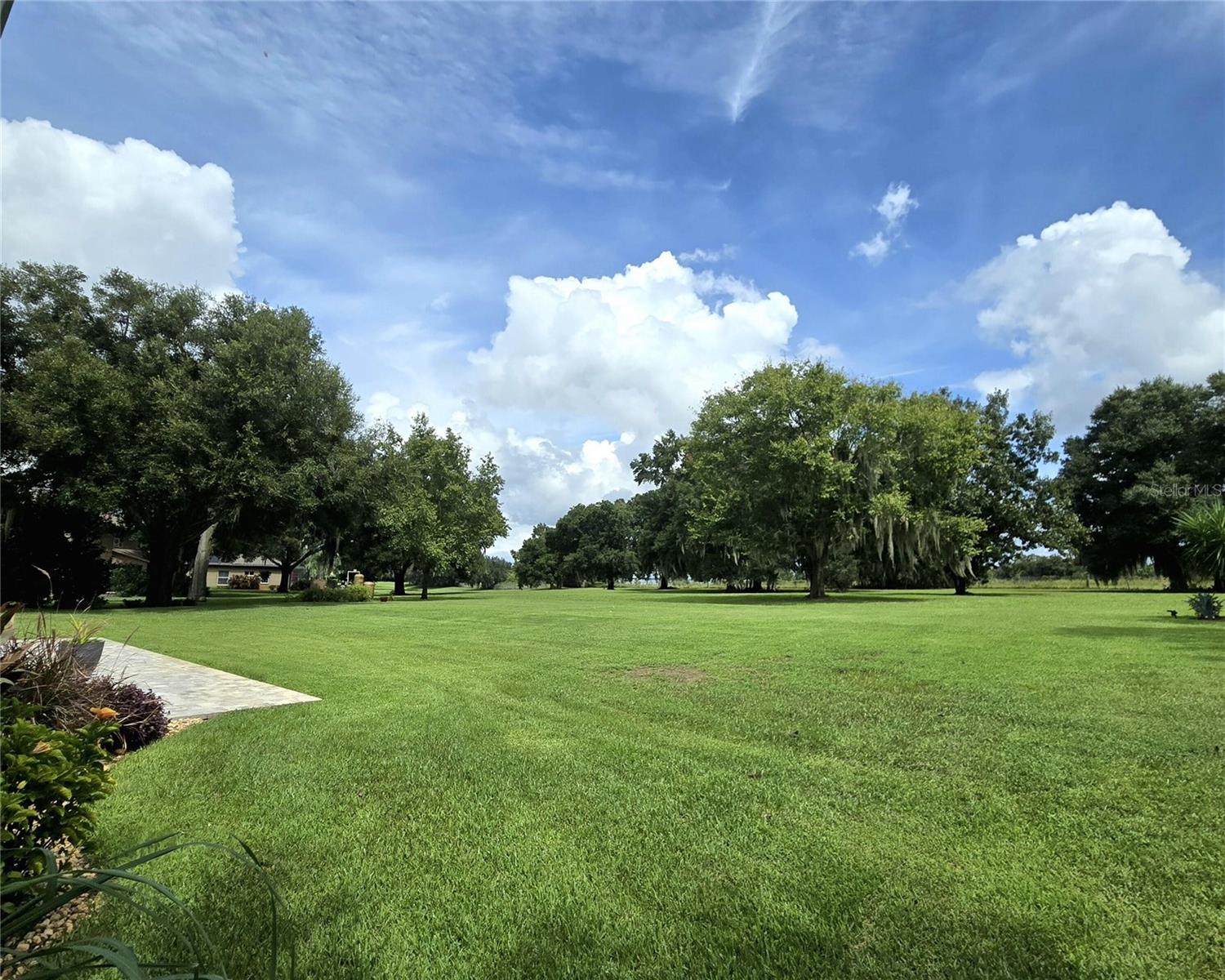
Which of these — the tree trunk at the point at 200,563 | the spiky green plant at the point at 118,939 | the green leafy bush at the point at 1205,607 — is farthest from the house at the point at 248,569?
the spiky green plant at the point at 118,939

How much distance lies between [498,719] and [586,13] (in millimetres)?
5411

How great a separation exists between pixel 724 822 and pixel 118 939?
251 centimetres

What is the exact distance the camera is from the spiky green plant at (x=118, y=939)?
118 cm

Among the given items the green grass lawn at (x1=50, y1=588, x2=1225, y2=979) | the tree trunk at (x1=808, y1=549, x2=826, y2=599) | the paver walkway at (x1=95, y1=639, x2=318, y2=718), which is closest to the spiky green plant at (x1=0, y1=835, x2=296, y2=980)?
the green grass lawn at (x1=50, y1=588, x2=1225, y2=979)

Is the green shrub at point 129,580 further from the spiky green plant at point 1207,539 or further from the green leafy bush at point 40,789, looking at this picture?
the spiky green plant at point 1207,539

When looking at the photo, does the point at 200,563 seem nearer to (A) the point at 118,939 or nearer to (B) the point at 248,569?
(A) the point at 118,939

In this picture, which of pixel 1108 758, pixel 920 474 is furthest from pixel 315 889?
pixel 920 474

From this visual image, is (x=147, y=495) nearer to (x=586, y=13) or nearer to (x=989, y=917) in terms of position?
(x=586, y=13)

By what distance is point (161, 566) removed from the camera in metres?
24.3

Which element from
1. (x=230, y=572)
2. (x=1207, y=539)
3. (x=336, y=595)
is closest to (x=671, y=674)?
(x=1207, y=539)

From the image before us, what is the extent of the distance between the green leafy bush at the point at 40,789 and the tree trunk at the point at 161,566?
25.0 meters

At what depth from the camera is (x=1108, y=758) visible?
13.5 ft

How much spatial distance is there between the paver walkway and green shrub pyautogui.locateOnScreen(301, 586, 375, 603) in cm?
2069

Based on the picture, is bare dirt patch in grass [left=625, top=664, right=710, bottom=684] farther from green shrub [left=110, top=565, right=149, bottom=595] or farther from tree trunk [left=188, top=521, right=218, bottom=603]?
green shrub [left=110, top=565, right=149, bottom=595]
